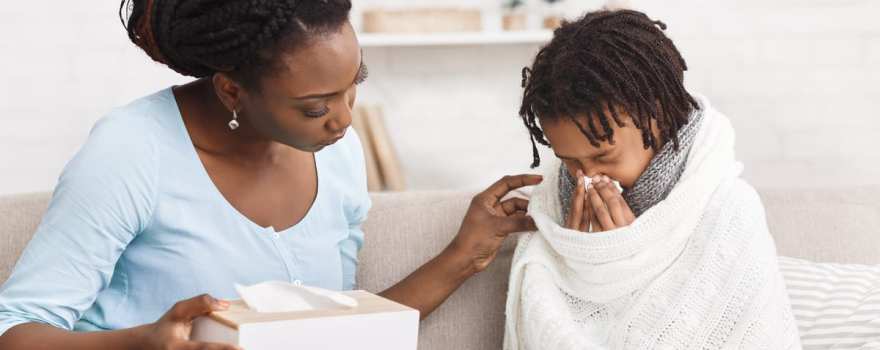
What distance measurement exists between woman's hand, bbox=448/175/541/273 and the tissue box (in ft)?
1.39

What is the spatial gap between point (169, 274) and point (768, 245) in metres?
0.78

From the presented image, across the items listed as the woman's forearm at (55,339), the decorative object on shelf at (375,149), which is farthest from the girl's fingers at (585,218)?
the decorative object on shelf at (375,149)

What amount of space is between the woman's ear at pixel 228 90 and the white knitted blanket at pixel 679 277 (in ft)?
1.48

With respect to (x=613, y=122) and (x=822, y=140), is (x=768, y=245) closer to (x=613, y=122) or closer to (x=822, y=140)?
(x=613, y=122)

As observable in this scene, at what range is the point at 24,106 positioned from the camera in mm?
2832

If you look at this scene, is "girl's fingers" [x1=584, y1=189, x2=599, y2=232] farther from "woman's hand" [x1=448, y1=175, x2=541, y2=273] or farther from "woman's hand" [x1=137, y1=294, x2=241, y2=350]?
"woman's hand" [x1=137, y1=294, x2=241, y2=350]

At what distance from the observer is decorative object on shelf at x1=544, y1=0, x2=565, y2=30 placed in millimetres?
3055

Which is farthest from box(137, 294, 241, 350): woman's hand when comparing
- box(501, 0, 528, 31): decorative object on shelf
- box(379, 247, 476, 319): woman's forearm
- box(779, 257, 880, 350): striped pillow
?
box(501, 0, 528, 31): decorative object on shelf

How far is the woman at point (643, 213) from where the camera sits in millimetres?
1319

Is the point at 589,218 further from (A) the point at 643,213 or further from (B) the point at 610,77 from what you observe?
(B) the point at 610,77

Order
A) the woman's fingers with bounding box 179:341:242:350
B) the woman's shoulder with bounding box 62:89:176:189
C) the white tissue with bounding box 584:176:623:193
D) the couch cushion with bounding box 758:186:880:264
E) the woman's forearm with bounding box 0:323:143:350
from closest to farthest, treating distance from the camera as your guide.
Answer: the woman's fingers with bounding box 179:341:242:350 → the woman's forearm with bounding box 0:323:143:350 → the woman's shoulder with bounding box 62:89:176:189 → the white tissue with bounding box 584:176:623:193 → the couch cushion with bounding box 758:186:880:264

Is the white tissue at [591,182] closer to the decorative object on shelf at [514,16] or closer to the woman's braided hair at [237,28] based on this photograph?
the woman's braided hair at [237,28]

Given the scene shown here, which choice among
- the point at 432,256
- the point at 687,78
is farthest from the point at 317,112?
the point at 687,78

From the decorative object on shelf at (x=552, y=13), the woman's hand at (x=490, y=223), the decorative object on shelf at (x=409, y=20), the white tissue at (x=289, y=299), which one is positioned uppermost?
the white tissue at (x=289, y=299)
